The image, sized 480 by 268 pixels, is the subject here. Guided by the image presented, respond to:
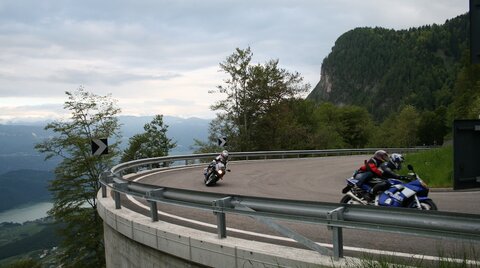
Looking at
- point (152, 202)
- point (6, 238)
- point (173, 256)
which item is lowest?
point (6, 238)

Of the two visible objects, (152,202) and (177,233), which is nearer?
(177,233)

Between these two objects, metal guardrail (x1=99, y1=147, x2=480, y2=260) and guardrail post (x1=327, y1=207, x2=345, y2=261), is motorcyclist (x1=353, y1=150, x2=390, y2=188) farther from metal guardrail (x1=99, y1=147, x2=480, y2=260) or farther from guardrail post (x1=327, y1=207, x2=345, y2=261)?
guardrail post (x1=327, y1=207, x2=345, y2=261)

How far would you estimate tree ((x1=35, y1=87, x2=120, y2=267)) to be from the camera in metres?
30.4

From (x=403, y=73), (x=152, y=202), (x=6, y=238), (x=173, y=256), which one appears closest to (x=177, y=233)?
(x=173, y=256)

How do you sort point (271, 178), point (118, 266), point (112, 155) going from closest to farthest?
point (118, 266)
point (271, 178)
point (112, 155)

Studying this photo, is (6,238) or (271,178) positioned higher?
(271,178)

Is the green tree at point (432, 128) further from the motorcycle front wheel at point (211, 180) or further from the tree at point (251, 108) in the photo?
the motorcycle front wheel at point (211, 180)

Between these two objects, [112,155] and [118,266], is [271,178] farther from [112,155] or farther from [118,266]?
[112,155]

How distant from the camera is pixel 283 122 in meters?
42.5

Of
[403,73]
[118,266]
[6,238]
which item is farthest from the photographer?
[403,73]

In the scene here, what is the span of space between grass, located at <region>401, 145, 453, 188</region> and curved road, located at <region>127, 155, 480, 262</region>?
18.6 inches

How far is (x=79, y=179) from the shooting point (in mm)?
32844

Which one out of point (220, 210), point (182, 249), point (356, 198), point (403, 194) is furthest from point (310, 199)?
point (220, 210)

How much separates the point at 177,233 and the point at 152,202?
1263mm
